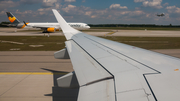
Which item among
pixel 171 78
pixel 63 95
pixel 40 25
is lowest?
pixel 63 95

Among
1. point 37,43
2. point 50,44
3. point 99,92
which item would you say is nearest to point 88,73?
point 99,92

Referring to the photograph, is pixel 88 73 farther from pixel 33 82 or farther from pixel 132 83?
pixel 33 82

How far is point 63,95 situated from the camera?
A: 5320mm

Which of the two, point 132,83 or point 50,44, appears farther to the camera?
point 50,44

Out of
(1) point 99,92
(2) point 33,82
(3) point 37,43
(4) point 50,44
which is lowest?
(2) point 33,82

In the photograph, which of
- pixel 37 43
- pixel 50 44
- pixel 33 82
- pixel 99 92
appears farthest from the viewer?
pixel 37 43

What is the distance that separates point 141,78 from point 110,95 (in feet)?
1.59

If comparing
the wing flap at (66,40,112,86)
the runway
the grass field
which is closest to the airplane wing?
the wing flap at (66,40,112,86)

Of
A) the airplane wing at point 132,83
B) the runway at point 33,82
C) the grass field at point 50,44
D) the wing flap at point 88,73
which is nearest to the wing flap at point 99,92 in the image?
the airplane wing at point 132,83

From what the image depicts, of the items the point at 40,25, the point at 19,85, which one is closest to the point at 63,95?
the point at 19,85

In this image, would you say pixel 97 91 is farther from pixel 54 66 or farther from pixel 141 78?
pixel 54 66

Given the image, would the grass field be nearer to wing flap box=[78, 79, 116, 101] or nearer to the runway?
the runway

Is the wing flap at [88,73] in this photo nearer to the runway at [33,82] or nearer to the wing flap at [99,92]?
the wing flap at [99,92]

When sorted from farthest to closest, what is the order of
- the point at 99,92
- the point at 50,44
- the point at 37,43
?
the point at 37,43 < the point at 50,44 < the point at 99,92
